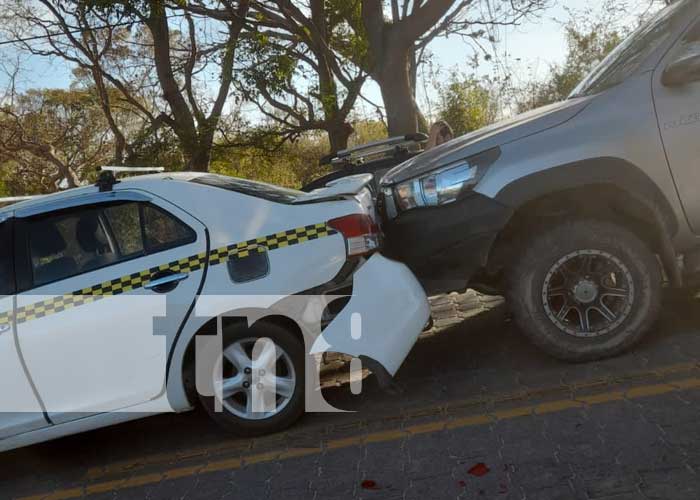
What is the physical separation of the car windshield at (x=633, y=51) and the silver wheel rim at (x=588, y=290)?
1.10 m

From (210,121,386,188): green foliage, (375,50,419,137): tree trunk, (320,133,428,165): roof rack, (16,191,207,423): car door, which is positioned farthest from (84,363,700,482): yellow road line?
(210,121,386,188): green foliage

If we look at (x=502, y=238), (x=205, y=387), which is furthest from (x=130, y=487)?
(x=502, y=238)

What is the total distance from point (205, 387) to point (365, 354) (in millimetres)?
936

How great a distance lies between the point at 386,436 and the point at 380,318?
2.07 feet

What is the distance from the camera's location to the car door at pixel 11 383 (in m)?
3.77

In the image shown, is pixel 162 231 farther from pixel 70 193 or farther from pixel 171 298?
pixel 70 193

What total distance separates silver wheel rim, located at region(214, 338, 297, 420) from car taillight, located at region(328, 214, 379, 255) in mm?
711

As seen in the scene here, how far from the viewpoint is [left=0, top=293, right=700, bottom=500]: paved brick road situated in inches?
118

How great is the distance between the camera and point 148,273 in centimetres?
381

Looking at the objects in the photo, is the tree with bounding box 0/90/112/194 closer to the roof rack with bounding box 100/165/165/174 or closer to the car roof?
the roof rack with bounding box 100/165/165/174

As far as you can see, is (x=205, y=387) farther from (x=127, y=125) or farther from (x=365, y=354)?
(x=127, y=125)

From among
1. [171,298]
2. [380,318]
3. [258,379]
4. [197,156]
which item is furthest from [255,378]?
[197,156]

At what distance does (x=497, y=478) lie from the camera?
3035mm

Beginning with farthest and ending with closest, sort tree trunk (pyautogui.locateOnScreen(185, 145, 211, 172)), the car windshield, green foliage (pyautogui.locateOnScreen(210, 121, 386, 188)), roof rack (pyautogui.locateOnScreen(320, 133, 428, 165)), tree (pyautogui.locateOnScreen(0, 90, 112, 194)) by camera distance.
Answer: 1. tree (pyautogui.locateOnScreen(0, 90, 112, 194))
2. green foliage (pyautogui.locateOnScreen(210, 121, 386, 188))
3. tree trunk (pyautogui.locateOnScreen(185, 145, 211, 172))
4. roof rack (pyautogui.locateOnScreen(320, 133, 428, 165))
5. the car windshield
